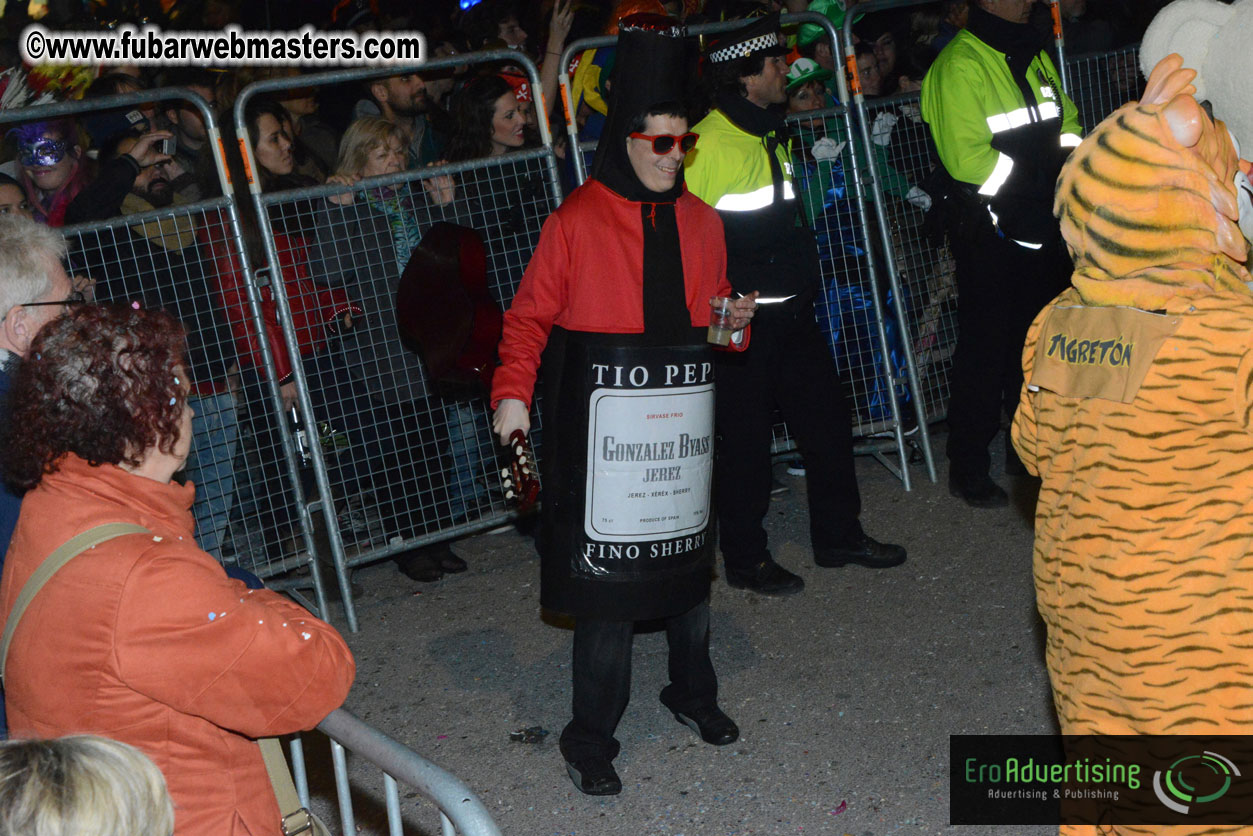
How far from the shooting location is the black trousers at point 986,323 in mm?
5691

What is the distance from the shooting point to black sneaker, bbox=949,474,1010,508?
5.96 metres

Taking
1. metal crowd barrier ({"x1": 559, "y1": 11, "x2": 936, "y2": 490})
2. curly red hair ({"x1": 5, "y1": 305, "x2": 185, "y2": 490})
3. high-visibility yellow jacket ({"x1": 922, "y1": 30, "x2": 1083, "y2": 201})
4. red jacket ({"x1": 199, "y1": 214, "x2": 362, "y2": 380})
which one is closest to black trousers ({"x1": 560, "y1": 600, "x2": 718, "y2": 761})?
curly red hair ({"x1": 5, "y1": 305, "x2": 185, "y2": 490})

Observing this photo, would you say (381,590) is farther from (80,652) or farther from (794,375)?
(80,652)

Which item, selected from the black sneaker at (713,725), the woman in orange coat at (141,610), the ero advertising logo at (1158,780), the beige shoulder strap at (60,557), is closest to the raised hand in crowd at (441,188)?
the black sneaker at (713,725)

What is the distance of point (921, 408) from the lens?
6367 mm

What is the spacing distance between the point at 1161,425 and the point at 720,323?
59.1 inches

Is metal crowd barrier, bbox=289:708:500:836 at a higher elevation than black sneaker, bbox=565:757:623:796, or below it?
higher

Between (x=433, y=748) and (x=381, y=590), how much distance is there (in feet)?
5.18

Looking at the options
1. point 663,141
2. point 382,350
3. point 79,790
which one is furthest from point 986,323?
point 79,790

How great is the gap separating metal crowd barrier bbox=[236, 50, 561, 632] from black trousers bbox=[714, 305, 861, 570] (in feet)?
3.90

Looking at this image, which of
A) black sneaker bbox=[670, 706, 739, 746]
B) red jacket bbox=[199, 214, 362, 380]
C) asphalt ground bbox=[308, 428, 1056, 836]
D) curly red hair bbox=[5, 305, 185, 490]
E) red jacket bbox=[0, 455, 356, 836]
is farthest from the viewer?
red jacket bbox=[199, 214, 362, 380]

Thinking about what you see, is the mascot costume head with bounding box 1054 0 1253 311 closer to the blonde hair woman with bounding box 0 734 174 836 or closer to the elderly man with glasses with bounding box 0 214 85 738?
the blonde hair woman with bounding box 0 734 174 836

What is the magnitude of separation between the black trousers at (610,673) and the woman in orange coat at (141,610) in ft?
5.31

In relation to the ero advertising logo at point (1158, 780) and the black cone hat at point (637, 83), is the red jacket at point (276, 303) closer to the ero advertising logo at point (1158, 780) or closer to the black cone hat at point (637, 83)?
the black cone hat at point (637, 83)
